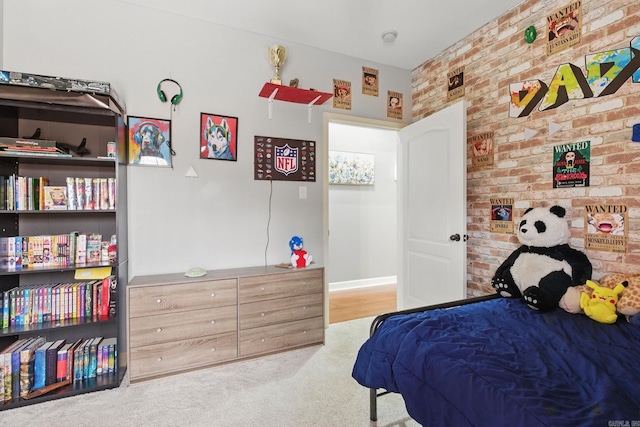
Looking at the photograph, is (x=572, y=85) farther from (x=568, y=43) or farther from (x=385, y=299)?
(x=385, y=299)

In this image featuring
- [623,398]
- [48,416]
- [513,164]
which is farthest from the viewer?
[513,164]

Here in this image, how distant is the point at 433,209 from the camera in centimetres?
278

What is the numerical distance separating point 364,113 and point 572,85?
1.67m

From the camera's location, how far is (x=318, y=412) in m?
1.76

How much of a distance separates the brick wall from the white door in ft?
0.92

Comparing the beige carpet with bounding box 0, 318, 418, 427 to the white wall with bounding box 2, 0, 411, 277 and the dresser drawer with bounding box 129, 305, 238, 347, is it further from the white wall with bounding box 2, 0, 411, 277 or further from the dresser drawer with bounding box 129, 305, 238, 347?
the white wall with bounding box 2, 0, 411, 277

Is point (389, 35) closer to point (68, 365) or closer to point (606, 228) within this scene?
point (606, 228)

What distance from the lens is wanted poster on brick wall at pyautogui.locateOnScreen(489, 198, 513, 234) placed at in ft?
7.82

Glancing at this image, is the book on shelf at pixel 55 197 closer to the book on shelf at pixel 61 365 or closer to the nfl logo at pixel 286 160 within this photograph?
the book on shelf at pixel 61 365

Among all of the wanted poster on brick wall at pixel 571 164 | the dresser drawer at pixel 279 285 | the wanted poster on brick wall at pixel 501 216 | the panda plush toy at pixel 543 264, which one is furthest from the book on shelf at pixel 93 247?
the wanted poster on brick wall at pixel 571 164

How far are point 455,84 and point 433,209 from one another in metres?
1.21

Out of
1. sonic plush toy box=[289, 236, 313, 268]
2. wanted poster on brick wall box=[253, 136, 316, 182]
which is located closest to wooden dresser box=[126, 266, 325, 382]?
sonic plush toy box=[289, 236, 313, 268]

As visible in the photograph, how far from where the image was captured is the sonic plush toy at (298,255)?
2.66 m

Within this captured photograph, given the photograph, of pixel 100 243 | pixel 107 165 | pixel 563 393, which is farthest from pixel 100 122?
pixel 563 393
